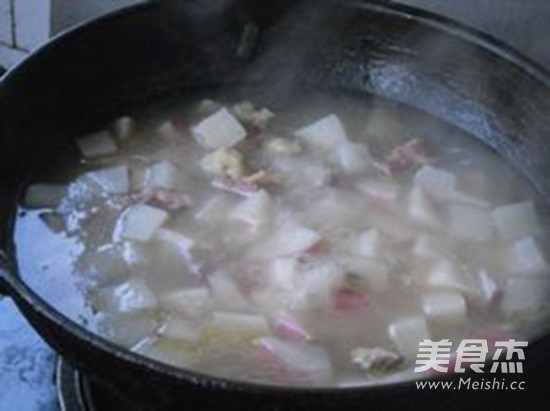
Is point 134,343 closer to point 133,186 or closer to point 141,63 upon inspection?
point 133,186

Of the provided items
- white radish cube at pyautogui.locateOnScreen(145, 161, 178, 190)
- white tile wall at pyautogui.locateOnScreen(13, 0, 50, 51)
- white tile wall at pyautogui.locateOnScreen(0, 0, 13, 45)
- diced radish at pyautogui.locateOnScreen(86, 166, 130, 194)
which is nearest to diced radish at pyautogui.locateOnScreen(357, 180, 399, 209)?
white radish cube at pyautogui.locateOnScreen(145, 161, 178, 190)

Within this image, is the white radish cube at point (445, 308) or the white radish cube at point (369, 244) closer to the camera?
the white radish cube at point (445, 308)

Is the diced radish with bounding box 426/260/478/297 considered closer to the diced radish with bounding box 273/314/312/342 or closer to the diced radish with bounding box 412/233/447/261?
the diced radish with bounding box 412/233/447/261

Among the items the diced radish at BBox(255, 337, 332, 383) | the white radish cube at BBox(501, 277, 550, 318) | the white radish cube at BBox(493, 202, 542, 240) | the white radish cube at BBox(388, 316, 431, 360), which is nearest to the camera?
the diced radish at BBox(255, 337, 332, 383)

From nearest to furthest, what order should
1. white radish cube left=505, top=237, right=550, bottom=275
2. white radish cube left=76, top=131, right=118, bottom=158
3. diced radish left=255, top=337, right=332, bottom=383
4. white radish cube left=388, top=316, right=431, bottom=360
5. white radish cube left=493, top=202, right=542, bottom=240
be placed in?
diced radish left=255, top=337, right=332, bottom=383, white radish cube left=388, top=316, right=431, bottom=360, white radish cube left=505, top=237, right=550, bottom=275, white radish cube left=493, top=202, right=542, bottom=240, white radish cube left=76, top=131, right=118, bottom=158

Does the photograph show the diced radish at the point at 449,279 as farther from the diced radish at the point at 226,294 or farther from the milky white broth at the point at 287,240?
the diced radish at the point at 226,294

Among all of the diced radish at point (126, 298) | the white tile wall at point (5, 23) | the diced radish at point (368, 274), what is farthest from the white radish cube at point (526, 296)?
the white tile wall at point (5, 23)

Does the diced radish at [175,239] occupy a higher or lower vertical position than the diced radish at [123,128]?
lower

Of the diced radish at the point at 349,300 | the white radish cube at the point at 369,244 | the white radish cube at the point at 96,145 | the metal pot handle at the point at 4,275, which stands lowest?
the diced radish at the point at 349,300
